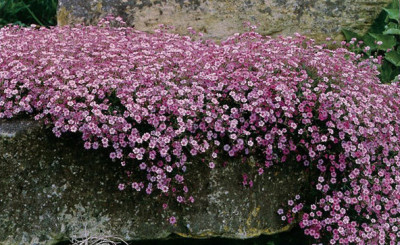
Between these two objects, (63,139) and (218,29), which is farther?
(218,29)

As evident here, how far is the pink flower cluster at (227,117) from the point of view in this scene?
10.6 feet

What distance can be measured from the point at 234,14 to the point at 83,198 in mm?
2933

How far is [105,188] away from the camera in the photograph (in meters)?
3.35

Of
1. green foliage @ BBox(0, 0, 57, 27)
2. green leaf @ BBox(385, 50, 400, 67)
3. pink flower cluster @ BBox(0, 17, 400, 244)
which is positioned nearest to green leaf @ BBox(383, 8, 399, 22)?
green leaf @ BBox(385, 50, 400, 67)

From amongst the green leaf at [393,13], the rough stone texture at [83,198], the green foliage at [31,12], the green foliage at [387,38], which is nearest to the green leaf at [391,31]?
the green foliage at [387,38]

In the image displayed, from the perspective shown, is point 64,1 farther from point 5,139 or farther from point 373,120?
point 373,120

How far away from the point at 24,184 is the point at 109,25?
2372 mm

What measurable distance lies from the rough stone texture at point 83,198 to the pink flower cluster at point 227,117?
10 centimetres

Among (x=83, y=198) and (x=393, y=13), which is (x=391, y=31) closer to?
(x=393, y=13)

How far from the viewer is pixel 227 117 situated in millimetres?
3303

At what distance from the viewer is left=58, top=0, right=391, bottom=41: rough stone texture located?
5.28m

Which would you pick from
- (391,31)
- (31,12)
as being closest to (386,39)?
(391,31)

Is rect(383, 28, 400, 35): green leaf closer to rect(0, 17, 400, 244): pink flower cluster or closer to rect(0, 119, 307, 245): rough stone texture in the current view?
rect(0, 17, 400, 244): pink flower cluster

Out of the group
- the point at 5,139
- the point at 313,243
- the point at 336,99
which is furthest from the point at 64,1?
the point at 313,243
